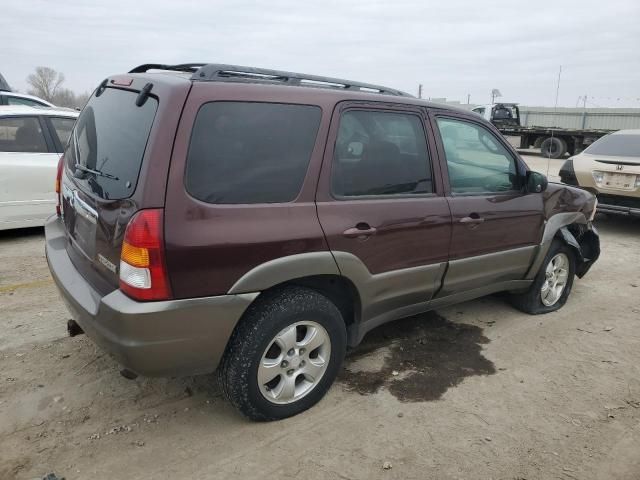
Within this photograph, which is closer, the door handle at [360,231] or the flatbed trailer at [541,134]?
the door handle at [360,231]

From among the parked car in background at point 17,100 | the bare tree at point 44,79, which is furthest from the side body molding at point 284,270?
the bare tree at point 44,79

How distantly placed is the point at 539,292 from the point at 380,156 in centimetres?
225

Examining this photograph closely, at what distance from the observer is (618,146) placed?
26.0 ft

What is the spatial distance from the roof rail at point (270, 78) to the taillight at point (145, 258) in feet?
2.47

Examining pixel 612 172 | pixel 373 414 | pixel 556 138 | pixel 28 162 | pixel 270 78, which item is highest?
pixel 556 138

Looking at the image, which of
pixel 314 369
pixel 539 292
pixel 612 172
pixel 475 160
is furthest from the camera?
pixel 612 172

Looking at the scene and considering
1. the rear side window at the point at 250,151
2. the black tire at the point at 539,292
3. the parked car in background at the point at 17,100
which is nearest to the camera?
the rear side window at the point at 250,151

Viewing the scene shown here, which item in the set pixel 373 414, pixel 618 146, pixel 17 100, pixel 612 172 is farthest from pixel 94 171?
pixel 17 100

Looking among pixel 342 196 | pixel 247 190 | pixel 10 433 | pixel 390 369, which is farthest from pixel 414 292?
pixel 10 433

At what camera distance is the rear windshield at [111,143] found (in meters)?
2.37

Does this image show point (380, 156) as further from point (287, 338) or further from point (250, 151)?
point (287, 338)

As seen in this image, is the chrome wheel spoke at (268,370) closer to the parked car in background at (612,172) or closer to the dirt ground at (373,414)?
the dirt ground at (373,414)

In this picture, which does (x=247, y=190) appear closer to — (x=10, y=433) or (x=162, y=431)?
(x=162, y=431)

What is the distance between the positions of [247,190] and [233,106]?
1.36 ft
